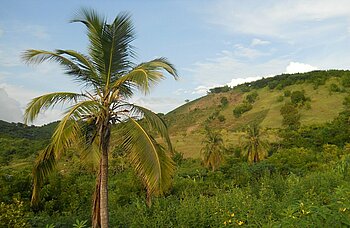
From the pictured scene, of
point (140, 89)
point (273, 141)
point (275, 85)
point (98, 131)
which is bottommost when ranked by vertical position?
point (273, 141)

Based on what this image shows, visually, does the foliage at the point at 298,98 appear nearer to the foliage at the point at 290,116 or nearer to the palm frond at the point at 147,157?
the foliage at the point at 290,116

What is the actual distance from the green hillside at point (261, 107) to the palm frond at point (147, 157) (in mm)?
46725

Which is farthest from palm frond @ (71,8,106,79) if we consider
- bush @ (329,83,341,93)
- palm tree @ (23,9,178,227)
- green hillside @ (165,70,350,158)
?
bush @ (329,83,341,93)

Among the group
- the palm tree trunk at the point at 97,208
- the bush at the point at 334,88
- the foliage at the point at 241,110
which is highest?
the bush at the point at 334,88

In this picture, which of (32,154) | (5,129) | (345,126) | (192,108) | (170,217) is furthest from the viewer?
(192,108)

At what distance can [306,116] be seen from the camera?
67.7 meters

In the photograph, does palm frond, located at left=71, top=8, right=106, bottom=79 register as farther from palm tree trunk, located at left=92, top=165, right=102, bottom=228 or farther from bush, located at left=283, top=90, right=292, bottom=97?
bush, located at left=283, top=90, right=292, bottom=97

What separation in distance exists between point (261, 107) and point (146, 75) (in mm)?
79076

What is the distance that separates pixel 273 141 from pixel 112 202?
3934cm

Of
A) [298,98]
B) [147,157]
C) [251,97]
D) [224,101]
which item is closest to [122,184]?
[147,157]

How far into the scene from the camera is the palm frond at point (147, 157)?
6.63 m

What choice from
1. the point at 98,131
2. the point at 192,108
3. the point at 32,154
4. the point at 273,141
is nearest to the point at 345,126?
the point at 273,141

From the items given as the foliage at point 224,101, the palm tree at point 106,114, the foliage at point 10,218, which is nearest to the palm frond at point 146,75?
the palm tree at point 106,114

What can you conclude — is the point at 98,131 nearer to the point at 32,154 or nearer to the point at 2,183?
the point at 2,183
